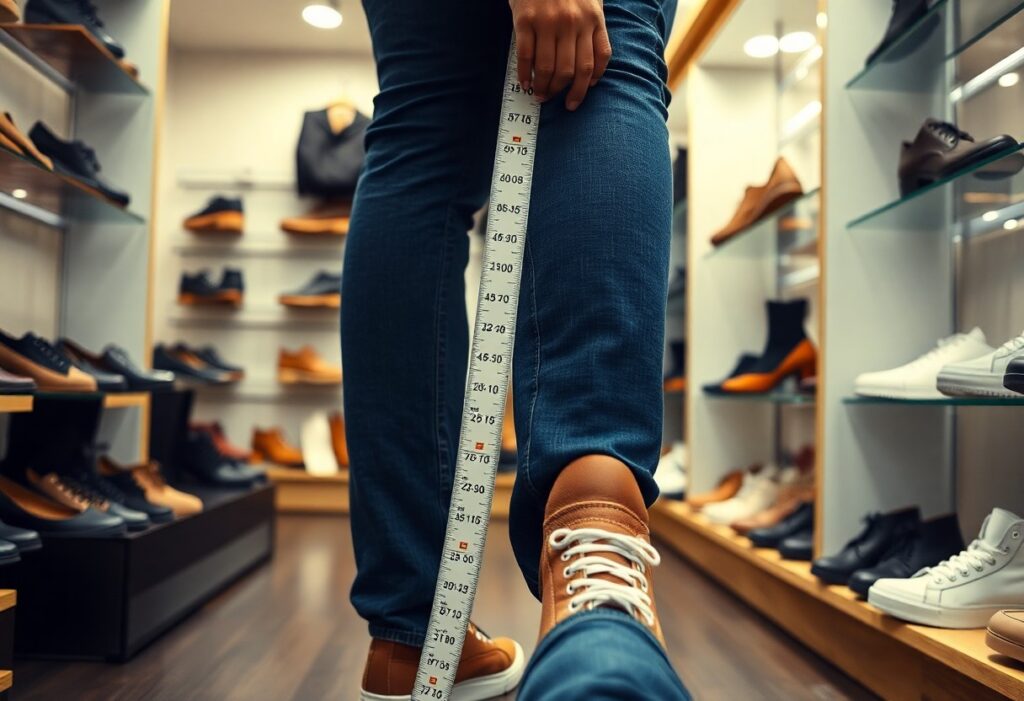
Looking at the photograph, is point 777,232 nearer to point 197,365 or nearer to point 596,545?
point 596,545

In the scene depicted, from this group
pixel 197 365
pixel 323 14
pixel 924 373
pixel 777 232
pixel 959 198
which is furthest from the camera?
pixel 323 14

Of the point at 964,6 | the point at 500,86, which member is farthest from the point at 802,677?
the point at 964,6

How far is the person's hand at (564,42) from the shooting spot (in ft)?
2.14

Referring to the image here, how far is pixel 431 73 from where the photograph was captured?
83cm

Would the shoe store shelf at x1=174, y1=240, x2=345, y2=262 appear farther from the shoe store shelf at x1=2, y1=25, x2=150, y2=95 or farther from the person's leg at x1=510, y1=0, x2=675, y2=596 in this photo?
the person's leg at x1=510, y1=0, x2=675, y2=596

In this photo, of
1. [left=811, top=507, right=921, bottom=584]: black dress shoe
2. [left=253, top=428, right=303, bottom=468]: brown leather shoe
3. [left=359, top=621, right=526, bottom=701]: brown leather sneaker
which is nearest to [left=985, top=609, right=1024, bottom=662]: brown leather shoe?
[left=811, top=507, right=921, bottom=584]: black dress shoe

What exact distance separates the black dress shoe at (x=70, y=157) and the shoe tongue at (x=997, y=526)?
166cm

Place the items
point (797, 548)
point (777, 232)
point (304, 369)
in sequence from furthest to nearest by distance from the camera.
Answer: point (304, 369), point (777, 232), point (797, 548)

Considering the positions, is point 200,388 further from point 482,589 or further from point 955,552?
point 955,552

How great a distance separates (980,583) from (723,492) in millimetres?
1364

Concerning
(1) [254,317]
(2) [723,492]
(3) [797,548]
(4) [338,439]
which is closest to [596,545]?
(3) [797,548]

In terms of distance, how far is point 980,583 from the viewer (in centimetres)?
103

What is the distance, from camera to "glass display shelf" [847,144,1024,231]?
3.91ft

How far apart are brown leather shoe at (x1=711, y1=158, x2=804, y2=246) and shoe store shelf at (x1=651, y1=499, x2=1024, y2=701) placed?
0.79 meters
